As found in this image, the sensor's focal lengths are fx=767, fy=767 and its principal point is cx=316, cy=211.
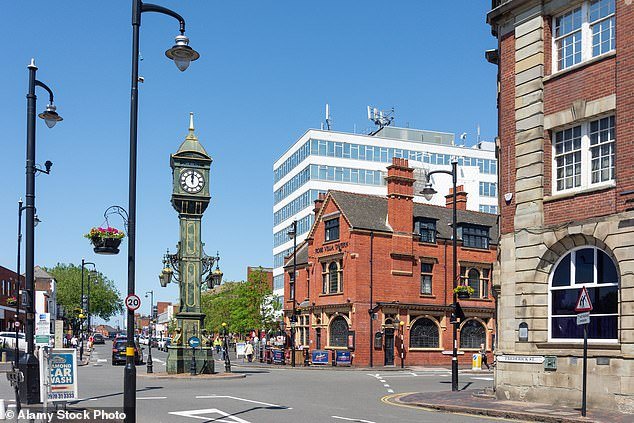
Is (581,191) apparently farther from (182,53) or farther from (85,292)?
(85,292)

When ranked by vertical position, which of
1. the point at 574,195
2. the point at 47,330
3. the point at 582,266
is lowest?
the point at 47,330

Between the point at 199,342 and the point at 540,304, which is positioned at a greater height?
the point at 540,304

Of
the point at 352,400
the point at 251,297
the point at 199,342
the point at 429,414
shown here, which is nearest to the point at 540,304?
the point at 429,414

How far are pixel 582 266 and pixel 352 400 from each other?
7.64 meters

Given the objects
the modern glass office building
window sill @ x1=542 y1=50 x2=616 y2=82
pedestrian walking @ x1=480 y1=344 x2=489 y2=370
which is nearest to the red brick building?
the modern glass office building

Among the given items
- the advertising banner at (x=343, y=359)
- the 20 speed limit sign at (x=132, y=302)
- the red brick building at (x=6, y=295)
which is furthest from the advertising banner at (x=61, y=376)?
the red brick building at (x=6, y=295)

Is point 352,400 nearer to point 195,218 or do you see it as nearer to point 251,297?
point 195,218

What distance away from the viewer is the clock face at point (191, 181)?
113ft

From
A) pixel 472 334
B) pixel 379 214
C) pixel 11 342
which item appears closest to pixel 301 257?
pixel 379 214

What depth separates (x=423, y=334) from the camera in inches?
2064

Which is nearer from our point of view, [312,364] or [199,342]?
[199,342]

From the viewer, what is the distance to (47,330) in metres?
22.9

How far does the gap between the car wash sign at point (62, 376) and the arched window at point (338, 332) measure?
121ft

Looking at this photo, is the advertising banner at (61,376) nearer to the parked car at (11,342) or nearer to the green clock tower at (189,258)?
the green clock tower at (189,258)
